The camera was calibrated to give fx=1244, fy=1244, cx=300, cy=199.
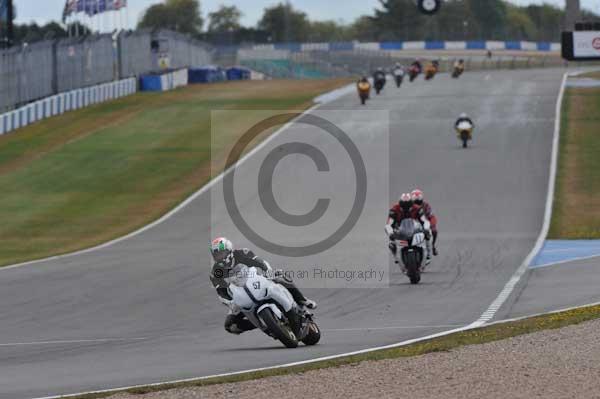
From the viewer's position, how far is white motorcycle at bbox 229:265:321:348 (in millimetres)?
14172

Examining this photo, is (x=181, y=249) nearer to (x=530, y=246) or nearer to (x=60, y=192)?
(x=530, y=246)

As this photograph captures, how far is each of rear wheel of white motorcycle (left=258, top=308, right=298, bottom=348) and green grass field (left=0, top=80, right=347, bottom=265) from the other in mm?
14218

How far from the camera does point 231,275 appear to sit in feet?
46.8

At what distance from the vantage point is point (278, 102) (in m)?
59.8

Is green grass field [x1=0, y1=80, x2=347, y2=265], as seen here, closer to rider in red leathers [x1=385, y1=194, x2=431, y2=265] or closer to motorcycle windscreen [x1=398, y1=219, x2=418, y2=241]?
rider in red leathers [x1=385, y1=194, x2=431, y2=265]

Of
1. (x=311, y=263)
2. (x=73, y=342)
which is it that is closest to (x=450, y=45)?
(x=311, y=263)

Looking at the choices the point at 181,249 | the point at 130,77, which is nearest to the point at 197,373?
the point at 181,249

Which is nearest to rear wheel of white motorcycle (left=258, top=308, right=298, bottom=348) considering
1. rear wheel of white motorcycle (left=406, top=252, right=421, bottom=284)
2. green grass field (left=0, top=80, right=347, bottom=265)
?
rear wheel of white motorcycle (left=406, top=252, right=421, bottom=284)

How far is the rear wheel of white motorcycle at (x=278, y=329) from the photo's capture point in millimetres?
14133

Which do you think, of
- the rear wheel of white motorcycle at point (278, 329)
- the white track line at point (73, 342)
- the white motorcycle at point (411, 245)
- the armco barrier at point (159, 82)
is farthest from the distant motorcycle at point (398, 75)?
the rear wheel of white motorcycle at point (278, 329)

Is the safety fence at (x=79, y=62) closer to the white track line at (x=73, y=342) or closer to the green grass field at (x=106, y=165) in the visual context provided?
the green grass field at (x=106, y=165)

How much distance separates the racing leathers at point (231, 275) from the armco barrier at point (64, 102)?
1476 inches

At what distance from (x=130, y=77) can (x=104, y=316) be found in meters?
56.0

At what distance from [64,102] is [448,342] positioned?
4677 centimetres
